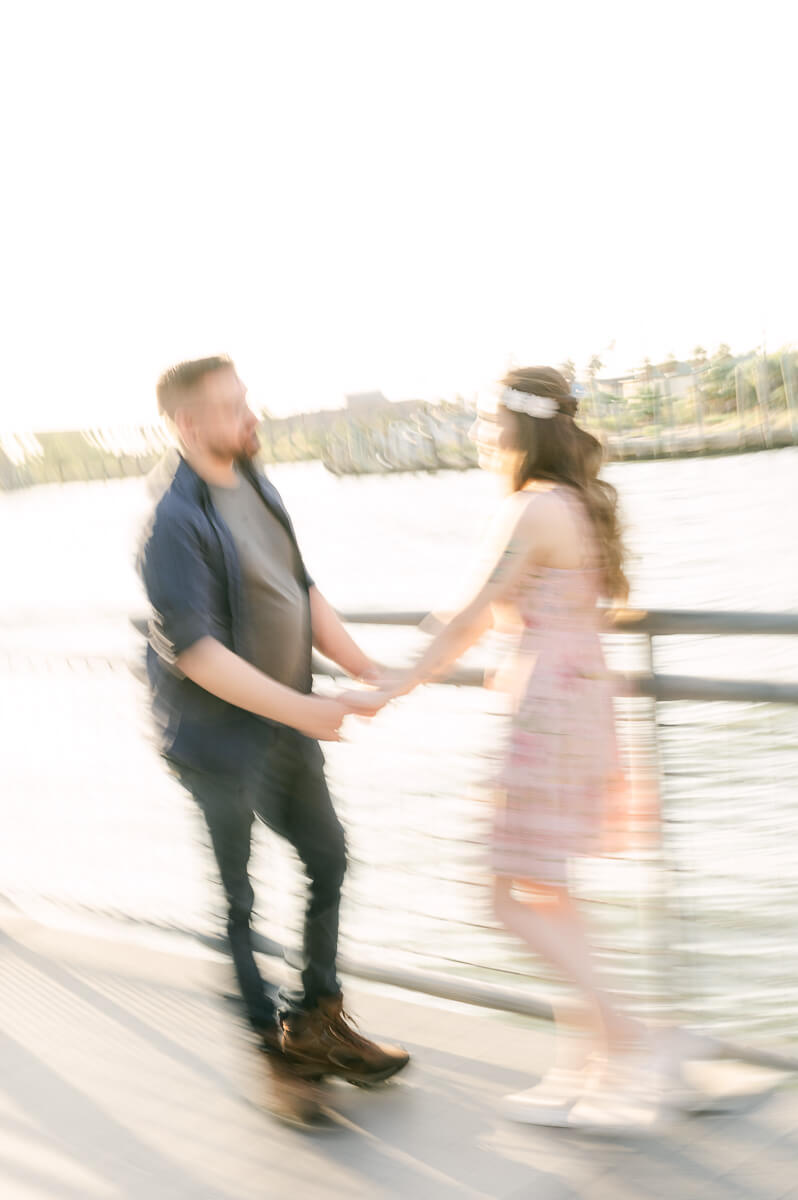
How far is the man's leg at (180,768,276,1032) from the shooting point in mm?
2238

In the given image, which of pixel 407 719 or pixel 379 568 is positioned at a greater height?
pixel 407 719

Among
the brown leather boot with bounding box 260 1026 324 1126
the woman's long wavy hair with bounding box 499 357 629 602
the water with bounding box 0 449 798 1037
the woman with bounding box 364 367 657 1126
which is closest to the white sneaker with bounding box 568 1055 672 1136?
the woman with bounding box 364 367 657 1126

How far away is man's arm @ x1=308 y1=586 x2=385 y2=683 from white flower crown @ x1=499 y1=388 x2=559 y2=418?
1.84 feet

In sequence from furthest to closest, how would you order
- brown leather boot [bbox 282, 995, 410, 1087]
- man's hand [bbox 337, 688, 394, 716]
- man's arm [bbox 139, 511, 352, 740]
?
brown leather boot [bbox 282, 995, 410, 1087]
man's hand [bbox 337, 688, 394, 716]
man's arm [bbox 139, 511, 352, 740]

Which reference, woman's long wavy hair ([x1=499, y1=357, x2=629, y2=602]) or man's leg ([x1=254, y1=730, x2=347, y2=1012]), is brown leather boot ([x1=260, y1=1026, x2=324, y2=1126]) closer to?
man's leg ([x1=254, y1=730, x2=347, y2=1012])

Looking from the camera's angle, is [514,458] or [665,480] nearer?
[514,458]

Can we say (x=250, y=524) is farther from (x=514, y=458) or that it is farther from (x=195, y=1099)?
(x=195, y=1099)

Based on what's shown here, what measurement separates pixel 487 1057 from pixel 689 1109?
0.47 m

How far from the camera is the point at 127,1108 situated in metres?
2.51

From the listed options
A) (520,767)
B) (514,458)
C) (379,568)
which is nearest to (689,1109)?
(520,767)

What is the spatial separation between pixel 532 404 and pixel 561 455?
0.34 ft

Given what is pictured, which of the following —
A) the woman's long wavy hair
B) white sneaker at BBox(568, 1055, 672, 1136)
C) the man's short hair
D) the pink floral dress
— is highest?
the man's short hair

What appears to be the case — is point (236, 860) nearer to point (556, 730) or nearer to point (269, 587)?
point (269, 587)

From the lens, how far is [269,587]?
223 centimetres
